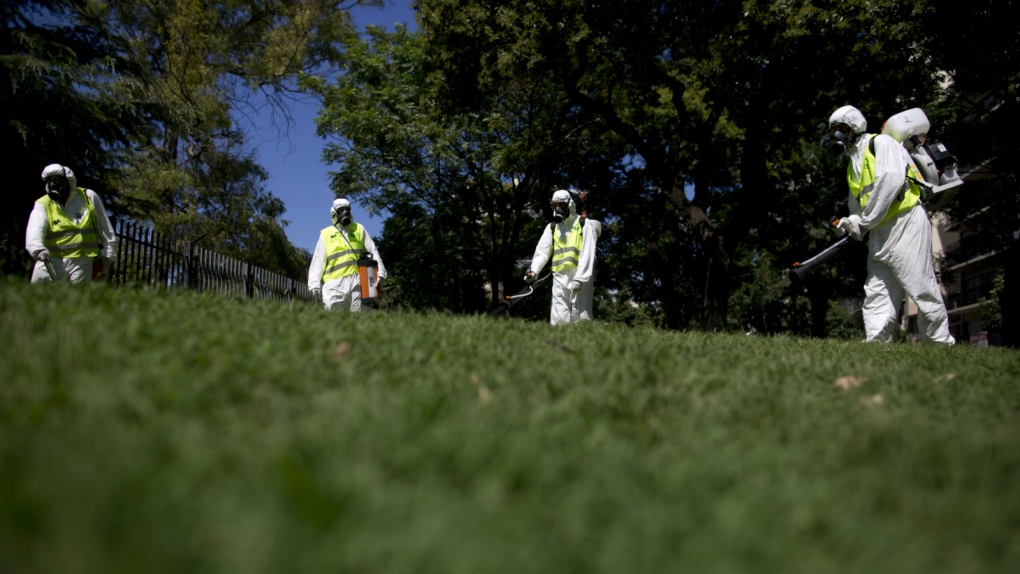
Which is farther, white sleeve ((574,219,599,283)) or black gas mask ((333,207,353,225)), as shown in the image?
white sleeve ((574,219,599,283))

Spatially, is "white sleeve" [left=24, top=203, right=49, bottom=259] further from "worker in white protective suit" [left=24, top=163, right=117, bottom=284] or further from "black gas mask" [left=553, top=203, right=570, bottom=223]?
"black gas mask" [left=553, top=203, right=570, bottom=223]

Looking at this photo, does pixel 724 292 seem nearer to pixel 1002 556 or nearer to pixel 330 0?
pixel 1002 556

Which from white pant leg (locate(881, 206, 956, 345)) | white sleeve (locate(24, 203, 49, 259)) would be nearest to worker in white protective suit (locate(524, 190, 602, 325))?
white pant leg (locate(881, 206, 956, 345))

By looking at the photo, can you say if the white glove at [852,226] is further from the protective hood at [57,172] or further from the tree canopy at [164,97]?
the tree canopy at [164,97]

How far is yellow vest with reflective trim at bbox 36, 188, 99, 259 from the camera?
905 cm

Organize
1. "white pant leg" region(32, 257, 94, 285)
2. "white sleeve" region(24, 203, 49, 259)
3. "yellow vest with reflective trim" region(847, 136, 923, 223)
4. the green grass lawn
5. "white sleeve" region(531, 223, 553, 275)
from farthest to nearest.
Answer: "white sleeve" region(531, 223, 553, 275) < "white pant leg" region(32, 257, 94, 285) < "white sleeve" region(24, 203, 49, 259) < "yellow vest with reflective trim" region(847, 136, 923, 223) < the green grass lawn

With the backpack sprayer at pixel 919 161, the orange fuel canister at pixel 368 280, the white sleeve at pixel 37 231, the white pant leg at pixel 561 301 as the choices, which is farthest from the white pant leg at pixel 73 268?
the backpack sprayer at pixel 919 161

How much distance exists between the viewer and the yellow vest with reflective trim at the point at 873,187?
810cm

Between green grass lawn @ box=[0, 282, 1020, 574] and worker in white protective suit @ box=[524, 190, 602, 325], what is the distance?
7.47 m

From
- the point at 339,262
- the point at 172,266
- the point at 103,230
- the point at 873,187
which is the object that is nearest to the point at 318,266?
the point at 339,262

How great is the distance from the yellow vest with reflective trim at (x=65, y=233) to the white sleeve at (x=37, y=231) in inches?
2.2

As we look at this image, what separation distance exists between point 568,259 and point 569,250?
0.48 feet

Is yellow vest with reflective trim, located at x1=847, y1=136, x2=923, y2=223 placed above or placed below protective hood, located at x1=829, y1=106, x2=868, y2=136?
below

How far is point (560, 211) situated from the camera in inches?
457
